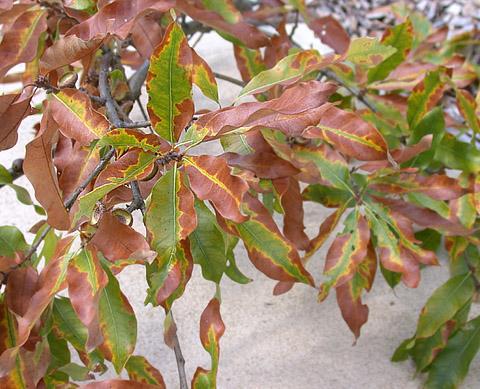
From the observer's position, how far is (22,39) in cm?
75

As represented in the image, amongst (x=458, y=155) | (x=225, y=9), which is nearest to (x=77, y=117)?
(x=225, y=9)

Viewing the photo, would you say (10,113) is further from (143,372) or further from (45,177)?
(143,372)

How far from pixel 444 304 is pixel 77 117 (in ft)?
1.92

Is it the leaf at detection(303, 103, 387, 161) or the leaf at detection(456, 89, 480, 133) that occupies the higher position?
the leaf at detection(303, 103, 387, 161)

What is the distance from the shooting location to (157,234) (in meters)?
0.56

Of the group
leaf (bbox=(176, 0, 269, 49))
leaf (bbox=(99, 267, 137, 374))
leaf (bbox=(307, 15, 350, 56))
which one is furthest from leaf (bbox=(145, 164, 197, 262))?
leaf (bbox=(307, 15, 350, 56))

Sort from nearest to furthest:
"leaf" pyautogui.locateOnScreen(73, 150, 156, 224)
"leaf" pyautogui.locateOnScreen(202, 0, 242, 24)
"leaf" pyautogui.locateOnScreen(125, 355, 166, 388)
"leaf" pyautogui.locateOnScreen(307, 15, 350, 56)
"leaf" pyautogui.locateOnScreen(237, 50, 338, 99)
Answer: "leaf" pyautogui.locateOnScreen(73, 150, 156, 224) → "leaf" pyautogui.locateOnScreen(237, 50, 338, 99) → "leaf" pyautogui.locateOnScreen(125, 355, 166, 388) → "leaf" pyautogui.locateOnScreen(202, 0, 242, 24) → "leaf" pyautogui.locateOnScreen(307, 15, 350, 56)

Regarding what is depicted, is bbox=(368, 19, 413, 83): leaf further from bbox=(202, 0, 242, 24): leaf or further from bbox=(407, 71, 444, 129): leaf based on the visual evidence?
bbox=(202, 0, 242, 24): leaf

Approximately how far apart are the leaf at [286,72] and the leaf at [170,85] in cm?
9

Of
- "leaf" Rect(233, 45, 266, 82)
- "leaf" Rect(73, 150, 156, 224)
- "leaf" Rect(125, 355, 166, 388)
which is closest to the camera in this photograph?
"leaf" Rect(73, 150, 156, 224)

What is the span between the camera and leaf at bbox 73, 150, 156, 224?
53 cm

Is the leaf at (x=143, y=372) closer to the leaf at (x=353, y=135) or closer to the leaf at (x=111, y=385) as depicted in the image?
the leaf at (x=111, y=385)

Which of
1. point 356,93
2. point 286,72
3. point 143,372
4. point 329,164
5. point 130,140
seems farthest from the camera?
point 356,93

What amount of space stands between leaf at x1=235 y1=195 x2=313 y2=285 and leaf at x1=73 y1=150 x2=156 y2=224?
15cm
